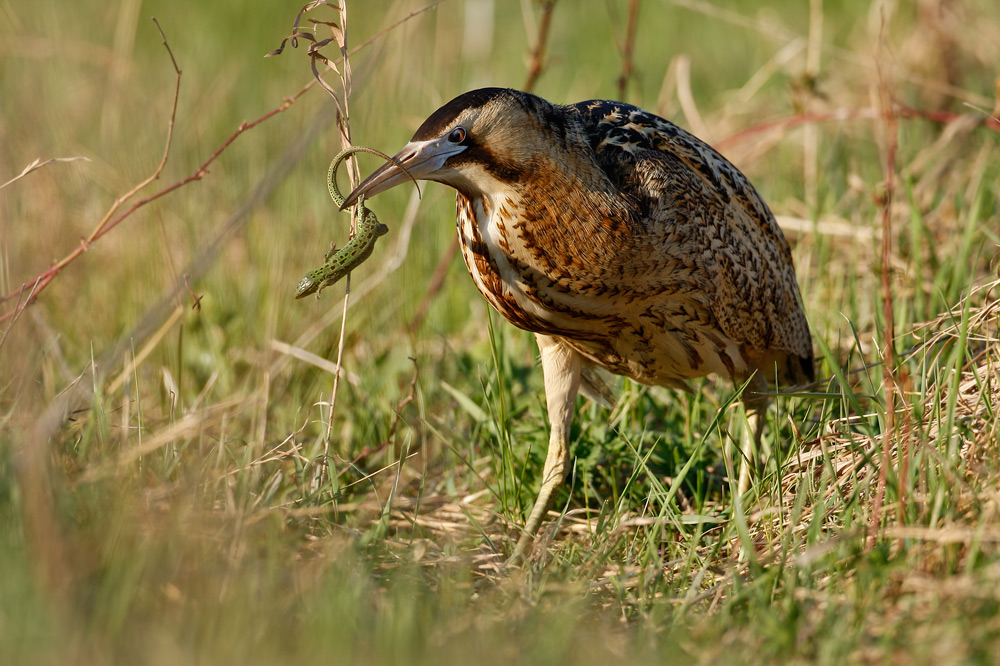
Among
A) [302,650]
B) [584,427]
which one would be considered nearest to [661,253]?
[584,427]

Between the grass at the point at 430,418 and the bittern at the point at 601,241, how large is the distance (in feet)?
0.84

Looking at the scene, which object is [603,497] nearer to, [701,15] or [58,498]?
[58,498]

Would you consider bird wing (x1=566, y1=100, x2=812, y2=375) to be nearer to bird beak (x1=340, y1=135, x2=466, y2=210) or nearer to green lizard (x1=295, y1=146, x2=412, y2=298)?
bird beak (x1=340, y1=135, x2=466, y2=210)

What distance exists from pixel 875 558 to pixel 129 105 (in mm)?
5028

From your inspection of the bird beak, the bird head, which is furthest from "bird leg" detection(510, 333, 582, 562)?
the bird beak

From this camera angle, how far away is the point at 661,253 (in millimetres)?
3256

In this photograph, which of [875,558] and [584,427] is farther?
[584,427]

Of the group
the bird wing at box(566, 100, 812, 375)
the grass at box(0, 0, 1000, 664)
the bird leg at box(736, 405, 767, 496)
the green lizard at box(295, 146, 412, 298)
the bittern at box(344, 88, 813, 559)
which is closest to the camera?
the grass at box(0, 0, 1000, 664)

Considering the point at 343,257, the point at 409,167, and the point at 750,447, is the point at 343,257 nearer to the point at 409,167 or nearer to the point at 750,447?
the point at 409,167

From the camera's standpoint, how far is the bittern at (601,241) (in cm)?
295

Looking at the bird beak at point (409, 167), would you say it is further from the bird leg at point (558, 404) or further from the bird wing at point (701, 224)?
the bird leg at point (558, 404)

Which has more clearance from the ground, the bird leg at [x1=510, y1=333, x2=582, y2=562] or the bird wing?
the bird wing

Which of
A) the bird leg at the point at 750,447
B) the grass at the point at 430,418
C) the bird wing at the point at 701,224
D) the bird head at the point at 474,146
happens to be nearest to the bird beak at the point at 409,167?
the bird head at the point at 474,146

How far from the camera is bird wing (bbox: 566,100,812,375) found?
3283 millimetres
